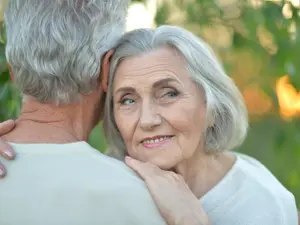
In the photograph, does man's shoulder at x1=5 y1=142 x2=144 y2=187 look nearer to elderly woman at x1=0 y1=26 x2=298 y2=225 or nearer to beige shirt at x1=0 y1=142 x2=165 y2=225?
beige shirt at x1=0 y1=142 x2=165 y2=225

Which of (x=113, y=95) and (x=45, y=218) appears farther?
(x=113, y=95)

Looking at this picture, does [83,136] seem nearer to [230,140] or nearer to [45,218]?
[45,218]

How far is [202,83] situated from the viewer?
2.85 metres

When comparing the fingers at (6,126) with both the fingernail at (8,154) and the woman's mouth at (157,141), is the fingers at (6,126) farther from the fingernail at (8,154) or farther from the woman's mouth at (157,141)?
the woman's mouth at (157,141)

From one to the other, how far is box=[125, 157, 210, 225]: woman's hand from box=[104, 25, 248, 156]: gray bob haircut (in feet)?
1.40

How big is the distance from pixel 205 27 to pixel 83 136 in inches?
87.3

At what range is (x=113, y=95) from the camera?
9.26ft

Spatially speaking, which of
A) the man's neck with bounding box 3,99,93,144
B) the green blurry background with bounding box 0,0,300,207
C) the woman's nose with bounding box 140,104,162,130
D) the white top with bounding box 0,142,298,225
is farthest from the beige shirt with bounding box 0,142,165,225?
the green blurry background with bounding box 0,0,300,207

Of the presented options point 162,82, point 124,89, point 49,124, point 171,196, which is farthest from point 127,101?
point 171,196

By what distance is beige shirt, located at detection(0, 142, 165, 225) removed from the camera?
2.29 m

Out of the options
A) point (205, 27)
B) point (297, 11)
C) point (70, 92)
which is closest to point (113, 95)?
point (70, 92)

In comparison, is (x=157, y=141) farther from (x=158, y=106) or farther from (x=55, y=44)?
(x=55, y=44)

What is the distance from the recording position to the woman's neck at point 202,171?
115 inches

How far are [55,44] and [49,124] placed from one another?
0.26m
